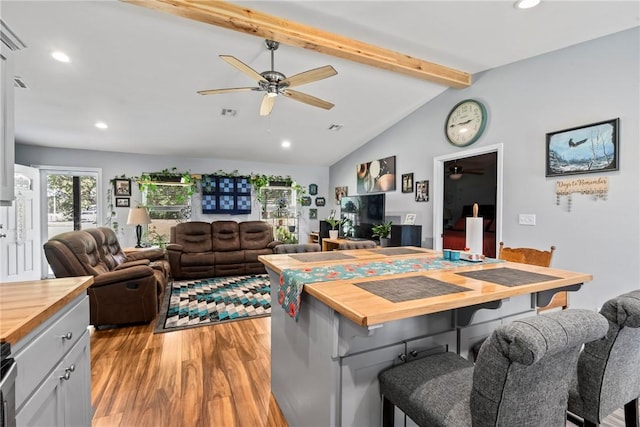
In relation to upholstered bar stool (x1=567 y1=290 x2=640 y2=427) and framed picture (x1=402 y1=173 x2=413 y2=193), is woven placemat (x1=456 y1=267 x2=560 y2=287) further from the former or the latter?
framed picture (x1=402 y1=173 x2=413 y2=193)

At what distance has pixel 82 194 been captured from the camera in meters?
5.66

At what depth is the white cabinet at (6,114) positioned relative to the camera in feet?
3.69

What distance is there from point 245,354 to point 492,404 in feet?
7.00

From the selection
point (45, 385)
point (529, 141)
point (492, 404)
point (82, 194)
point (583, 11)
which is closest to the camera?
point (492, 404)

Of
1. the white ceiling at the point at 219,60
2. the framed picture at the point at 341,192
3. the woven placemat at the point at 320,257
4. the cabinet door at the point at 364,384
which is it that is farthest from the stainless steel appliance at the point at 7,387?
the framed picture at the point at 341,192

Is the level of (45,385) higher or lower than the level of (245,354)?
higher

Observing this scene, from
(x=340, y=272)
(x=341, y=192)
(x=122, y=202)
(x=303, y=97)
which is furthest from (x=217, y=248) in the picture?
(x=340, y=272)

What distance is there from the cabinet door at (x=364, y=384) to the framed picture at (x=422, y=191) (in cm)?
365

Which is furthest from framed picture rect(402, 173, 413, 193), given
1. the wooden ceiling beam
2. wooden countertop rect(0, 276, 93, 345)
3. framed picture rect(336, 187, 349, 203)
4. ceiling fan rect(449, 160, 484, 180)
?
wooden countertop rect(0, 276, 93, 345)

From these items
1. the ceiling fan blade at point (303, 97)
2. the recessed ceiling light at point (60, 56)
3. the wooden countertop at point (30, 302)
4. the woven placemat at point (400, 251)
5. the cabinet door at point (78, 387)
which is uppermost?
the recessed ceiling light at point (60, 56)

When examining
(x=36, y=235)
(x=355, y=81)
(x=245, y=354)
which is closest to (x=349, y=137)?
(x=355, y=81)

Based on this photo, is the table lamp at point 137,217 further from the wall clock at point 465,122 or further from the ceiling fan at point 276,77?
the wall clock at point 465,122

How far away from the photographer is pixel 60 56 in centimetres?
298

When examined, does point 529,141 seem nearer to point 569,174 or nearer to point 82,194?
point 569,174
